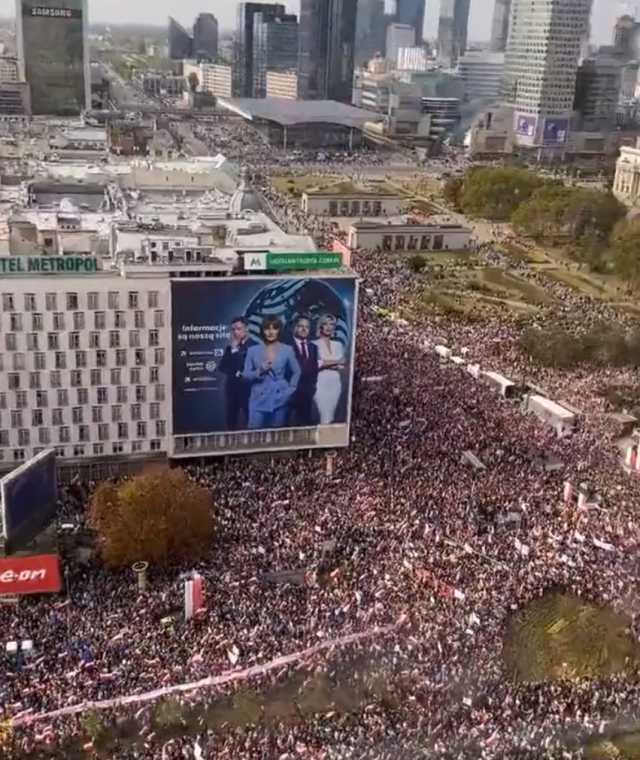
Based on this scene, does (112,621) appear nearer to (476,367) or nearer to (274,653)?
(274,653)

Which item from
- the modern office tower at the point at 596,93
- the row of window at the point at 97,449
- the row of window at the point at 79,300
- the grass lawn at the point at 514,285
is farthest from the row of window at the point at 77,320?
the modern office tower at the point at 596,93

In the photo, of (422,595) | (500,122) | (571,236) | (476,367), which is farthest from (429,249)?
(500,122)

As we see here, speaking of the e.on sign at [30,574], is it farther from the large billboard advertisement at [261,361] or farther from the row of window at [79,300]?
the large billboard advertisement at [261,361]

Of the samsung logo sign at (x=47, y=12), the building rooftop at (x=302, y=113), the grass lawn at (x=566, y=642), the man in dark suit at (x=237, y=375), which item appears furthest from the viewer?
the building rooftop at (x=302, y=113)

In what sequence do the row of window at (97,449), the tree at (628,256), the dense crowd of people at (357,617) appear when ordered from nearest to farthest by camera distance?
the dense crowd of people at (357,617), the row of window at (97,449), the tree at (628,256)

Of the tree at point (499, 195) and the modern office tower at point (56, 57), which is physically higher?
the modern office tower at point (56, 57)

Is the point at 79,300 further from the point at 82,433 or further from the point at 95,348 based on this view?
the point at 82,433
